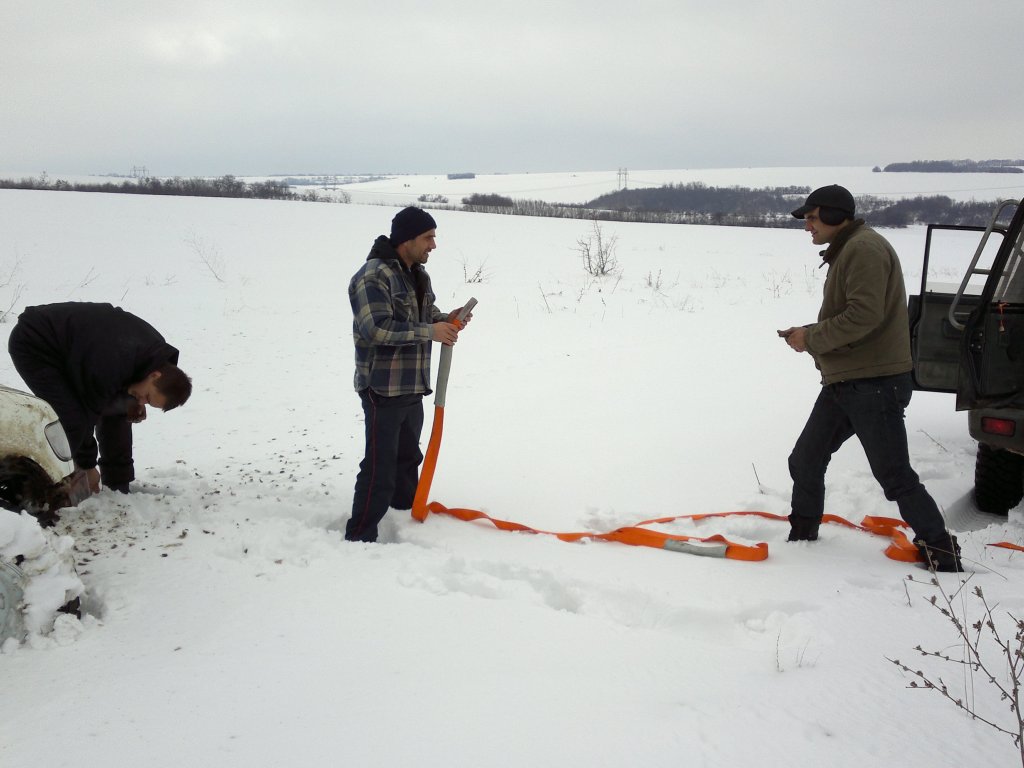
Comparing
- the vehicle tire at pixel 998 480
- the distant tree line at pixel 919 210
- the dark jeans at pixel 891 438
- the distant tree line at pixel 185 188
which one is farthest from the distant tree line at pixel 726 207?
the dark jeans at pixel 891 438

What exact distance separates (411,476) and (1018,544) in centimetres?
353

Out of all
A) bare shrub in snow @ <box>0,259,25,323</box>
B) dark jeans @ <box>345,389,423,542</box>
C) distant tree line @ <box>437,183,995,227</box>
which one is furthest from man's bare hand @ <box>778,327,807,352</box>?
distant tree line @ <box>437,183,995,227</box>

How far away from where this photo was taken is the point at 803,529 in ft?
12.6

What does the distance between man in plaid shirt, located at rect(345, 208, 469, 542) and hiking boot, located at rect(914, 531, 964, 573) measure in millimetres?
2639

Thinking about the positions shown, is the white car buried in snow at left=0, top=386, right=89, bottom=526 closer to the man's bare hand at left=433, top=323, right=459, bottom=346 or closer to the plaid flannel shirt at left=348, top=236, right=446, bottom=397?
the plaid flannel shirt at left=348, top=236, right=446, bottom=397

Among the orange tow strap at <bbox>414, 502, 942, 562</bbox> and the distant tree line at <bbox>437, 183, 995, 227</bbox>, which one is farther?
the distant tree line at <bbox>437, 183, 995, 227</bbox>

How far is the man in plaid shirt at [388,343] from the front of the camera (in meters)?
3.62

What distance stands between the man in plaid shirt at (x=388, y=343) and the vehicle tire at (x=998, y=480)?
135 inches

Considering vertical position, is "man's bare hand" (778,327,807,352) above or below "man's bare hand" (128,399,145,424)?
above

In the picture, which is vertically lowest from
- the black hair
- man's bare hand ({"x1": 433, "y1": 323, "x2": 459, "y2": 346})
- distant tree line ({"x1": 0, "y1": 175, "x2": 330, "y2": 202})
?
the black hair

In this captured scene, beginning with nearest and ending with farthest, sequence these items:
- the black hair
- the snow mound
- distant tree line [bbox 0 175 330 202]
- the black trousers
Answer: the snow mound, the black trousers, the black hair, distant tree line [bbox 0 175 330 202]

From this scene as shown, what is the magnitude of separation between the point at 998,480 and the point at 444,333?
141 inches

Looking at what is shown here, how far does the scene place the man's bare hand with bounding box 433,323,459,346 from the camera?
3.72m

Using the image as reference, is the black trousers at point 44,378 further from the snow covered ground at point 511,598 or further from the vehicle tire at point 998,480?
the vehicle tire at point 998,480
